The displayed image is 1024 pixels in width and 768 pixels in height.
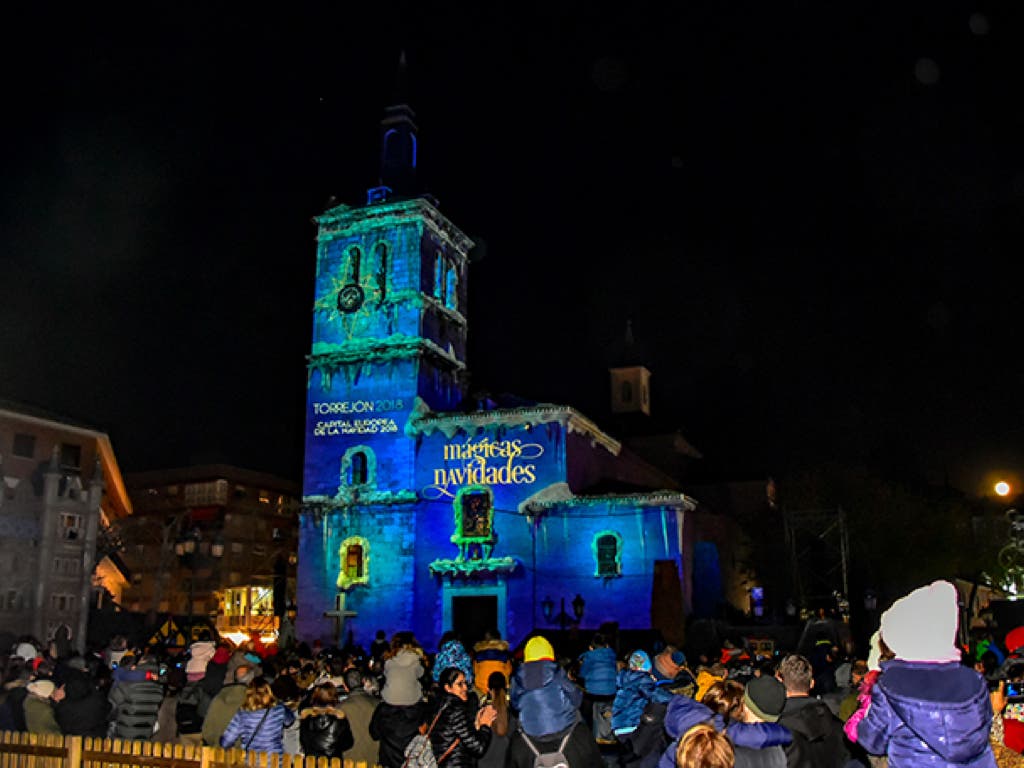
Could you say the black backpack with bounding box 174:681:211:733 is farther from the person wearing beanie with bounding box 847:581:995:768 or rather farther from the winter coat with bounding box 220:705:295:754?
the person wearing beanie with bounding box 847:581:995:768

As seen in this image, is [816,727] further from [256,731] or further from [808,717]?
[256,731]

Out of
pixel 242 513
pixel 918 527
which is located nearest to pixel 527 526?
pixel 918 527

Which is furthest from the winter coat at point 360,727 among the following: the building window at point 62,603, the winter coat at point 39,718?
the building window at point 62,603

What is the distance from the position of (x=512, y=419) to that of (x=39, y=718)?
29.8 metres

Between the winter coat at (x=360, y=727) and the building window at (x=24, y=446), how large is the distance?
95.0 ft

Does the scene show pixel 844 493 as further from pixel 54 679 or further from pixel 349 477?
pixel 54 679

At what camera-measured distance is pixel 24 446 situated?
112 ft

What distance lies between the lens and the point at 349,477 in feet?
135

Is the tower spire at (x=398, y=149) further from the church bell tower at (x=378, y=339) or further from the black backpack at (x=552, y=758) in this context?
the black backpack at (x=552, y=758)

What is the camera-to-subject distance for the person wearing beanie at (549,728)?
678 cm

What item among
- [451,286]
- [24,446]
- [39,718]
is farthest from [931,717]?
[451,286]

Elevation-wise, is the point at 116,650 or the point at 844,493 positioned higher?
the point at 844,493

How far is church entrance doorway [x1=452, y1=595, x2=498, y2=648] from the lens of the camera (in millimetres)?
38250

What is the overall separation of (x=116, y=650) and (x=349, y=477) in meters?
23.6
